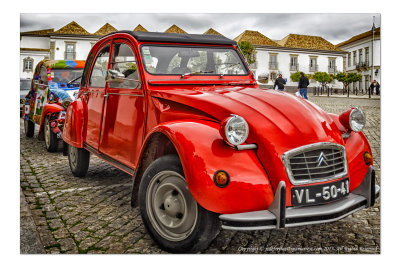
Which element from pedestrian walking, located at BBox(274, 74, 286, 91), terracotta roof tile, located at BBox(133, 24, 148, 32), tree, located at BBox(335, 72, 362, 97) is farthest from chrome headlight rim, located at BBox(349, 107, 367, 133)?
terracotta roof tile, located at BBox(133, 24, 148, 32)

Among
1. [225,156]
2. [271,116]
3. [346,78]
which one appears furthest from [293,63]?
[225,156]

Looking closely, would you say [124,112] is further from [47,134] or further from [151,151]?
[47,134]

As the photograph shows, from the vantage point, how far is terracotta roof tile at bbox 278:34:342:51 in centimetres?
367

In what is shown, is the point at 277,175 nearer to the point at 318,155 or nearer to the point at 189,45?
the point at 318,155

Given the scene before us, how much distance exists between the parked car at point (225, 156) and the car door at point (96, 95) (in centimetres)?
65

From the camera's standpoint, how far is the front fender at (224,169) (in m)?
2.28

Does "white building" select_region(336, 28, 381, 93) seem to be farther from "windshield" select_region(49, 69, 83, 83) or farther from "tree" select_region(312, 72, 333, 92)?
"windshield" select_region(49, 69, 83, 83)

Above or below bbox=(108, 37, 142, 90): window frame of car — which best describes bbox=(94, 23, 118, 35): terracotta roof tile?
above

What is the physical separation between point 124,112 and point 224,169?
5.44ft

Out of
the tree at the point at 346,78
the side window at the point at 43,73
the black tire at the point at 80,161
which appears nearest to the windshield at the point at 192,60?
the tree at the point at 346,78

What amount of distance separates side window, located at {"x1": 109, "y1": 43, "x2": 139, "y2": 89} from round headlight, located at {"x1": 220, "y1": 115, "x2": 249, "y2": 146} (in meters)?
1.40

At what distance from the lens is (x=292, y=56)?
4094 mm
